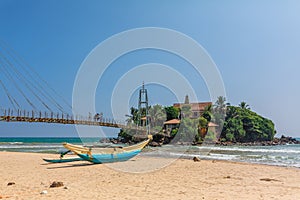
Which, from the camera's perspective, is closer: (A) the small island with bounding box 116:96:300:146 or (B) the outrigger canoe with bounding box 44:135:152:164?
(B) the outrigger canoe with bounding box 44:135:152:164

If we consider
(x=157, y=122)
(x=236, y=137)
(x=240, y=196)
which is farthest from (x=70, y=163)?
(x=236, y=137)

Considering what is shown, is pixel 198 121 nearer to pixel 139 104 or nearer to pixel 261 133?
pixel 139 104

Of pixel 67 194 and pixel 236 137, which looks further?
pixel 236 137

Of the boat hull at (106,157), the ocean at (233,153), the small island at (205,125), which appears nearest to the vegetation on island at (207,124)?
the small island at (205,125)

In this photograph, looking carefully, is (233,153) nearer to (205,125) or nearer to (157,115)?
(205,125)

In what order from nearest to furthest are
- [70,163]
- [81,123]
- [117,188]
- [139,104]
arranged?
[117,188], [70,163], [81,123], [139,104]

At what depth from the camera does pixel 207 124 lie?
55.8 m

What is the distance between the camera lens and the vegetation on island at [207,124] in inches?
2184

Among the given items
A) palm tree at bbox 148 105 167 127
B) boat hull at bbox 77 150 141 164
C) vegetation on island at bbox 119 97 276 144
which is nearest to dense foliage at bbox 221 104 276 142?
vegetation on island at bbox 119 97 276 144

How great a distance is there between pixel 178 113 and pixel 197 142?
446 inches

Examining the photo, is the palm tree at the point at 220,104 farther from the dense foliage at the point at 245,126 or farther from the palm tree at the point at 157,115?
the palm tree at the point at 157,115

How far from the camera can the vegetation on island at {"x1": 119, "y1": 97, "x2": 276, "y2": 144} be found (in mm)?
55469

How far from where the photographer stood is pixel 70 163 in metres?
15.5

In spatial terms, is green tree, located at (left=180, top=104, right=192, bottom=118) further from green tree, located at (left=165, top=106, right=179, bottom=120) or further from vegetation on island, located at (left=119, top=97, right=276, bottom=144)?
green tree, located at (left=165, top=106, right=179, bottom=120)
